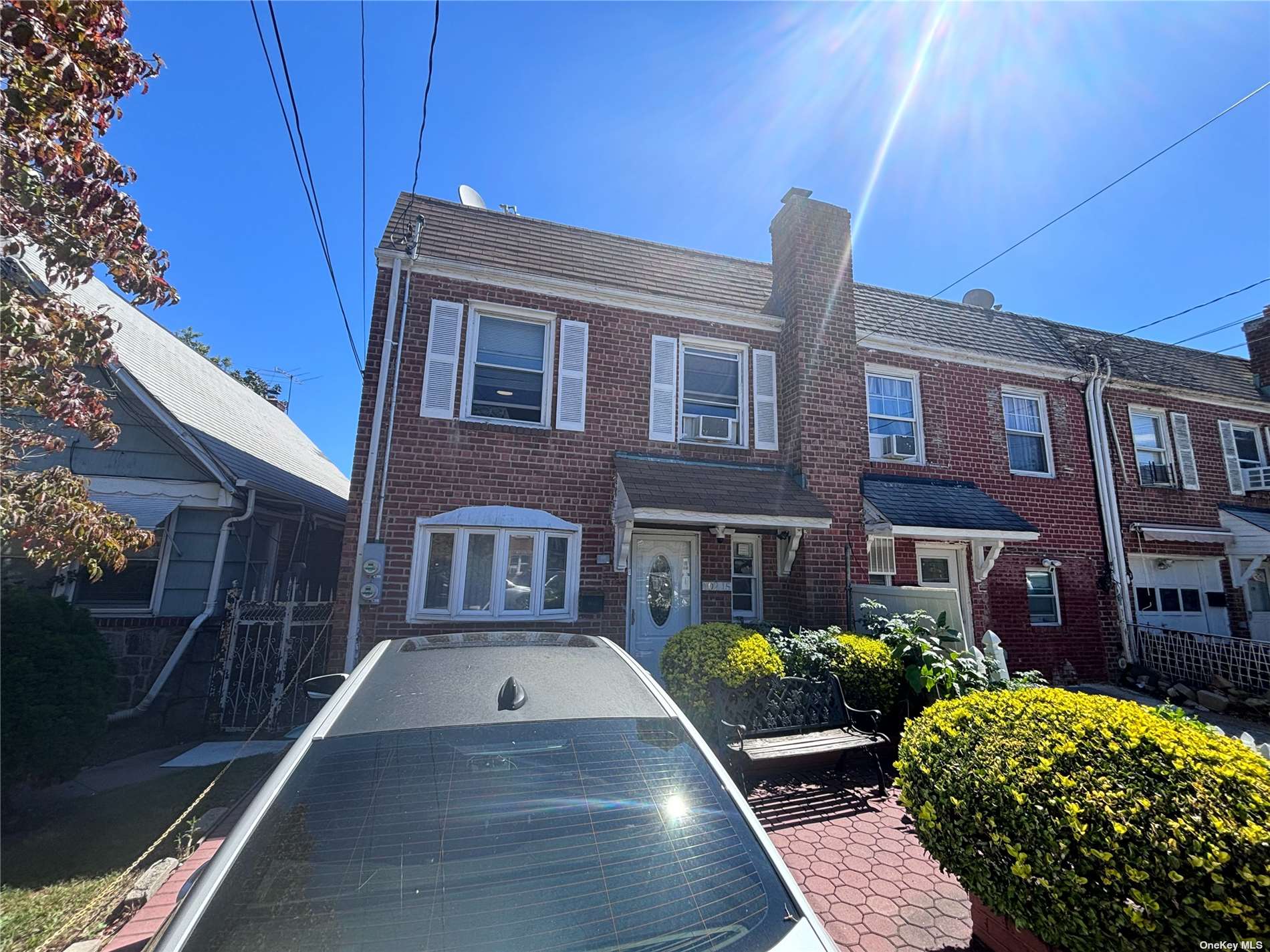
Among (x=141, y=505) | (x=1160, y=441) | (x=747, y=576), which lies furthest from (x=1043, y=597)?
(x=141, y=505)

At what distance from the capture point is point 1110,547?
10406 mm

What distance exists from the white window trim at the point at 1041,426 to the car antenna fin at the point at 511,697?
11.3 meters

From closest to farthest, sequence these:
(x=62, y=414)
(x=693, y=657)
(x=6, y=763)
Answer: (x=62, y=414) → (x=6, y=763) → (x=693, y=657)

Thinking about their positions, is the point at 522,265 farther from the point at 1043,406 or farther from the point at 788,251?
the point at 1043,406

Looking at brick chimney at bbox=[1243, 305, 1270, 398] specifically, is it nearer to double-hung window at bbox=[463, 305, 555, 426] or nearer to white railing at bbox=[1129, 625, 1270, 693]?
white railing at bbox=[1129, 625, 1270, 693]

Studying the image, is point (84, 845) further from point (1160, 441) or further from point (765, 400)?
point (1160, 441)

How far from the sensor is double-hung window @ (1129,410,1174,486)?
11320 millimetres

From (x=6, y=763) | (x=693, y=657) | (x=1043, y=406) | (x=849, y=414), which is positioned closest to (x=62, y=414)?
(x=6, y=763)

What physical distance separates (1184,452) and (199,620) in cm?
1924

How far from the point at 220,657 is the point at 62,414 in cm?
480

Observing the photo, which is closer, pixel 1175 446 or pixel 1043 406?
pixel 1043 406

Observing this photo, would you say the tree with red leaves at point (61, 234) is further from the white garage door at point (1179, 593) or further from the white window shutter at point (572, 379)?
the white garage door at point (1179, 593)

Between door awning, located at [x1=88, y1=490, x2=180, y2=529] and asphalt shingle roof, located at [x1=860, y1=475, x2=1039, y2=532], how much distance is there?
10776mm

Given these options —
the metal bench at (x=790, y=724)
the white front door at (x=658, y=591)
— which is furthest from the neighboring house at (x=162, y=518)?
the metal bench at (x=790, y=724)
